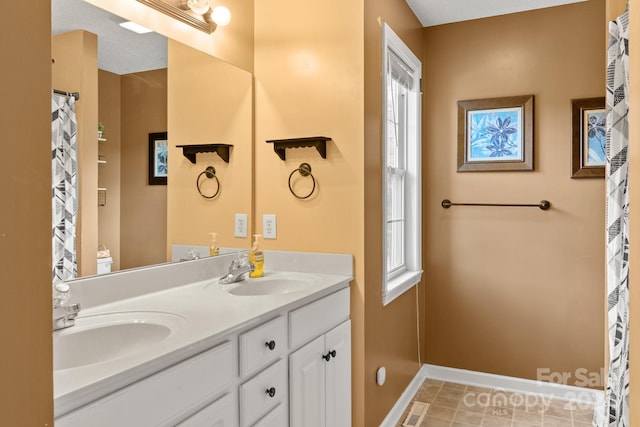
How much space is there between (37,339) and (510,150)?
117 inches

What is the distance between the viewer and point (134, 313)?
57.8 inches

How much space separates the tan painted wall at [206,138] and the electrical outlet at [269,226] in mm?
100

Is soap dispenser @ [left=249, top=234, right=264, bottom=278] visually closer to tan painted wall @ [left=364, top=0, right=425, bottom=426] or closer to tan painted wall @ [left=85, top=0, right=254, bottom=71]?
tan painted wall @ [left=364, top=0, right=425, bottom=426]

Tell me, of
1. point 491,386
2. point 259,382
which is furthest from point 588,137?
point 259,382

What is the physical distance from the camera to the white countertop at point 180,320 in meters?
0.92

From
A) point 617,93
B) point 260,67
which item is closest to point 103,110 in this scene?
point 260,67

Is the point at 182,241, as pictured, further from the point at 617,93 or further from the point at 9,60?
the point at 617,93

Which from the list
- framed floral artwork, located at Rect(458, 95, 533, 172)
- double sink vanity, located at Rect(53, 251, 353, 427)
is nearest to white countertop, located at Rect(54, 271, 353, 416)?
double sink vanity, located at Rect(53, 251, 353, 427)

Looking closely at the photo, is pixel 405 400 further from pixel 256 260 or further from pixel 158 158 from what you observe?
pixel 158 158

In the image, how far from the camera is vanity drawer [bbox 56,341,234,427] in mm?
941

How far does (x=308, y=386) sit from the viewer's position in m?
1.81

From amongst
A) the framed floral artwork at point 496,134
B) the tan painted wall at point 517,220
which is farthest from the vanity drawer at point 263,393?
the framed floral artwork at point 496,134

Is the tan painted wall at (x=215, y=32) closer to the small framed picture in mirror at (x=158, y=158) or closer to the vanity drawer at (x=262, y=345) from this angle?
the small framed picture in mirror at (x=158, y=158)

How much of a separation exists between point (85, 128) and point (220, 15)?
33.9 inches
